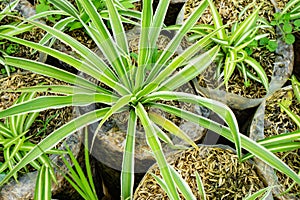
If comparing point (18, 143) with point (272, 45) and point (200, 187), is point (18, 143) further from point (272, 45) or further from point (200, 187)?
point (272, 45)

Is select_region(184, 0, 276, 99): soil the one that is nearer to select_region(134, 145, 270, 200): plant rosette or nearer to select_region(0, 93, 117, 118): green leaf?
select_region(134, 145, 270, 200): plant rosette

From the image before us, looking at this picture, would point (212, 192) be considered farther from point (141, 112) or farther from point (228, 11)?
point (228, 11)

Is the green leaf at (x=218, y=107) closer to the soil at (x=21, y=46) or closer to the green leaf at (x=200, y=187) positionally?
the green leaf at (x=200, y=187)

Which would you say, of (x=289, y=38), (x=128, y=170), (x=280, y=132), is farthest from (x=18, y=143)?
(x=289, y=38)

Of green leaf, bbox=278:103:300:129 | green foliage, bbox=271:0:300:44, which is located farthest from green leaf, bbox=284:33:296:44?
green leaf, bbox=278:103:300:129

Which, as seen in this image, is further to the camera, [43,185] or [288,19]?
[288,19]

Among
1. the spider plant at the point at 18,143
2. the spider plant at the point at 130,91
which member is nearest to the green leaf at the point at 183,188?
the spider plant at the point at 130,91
